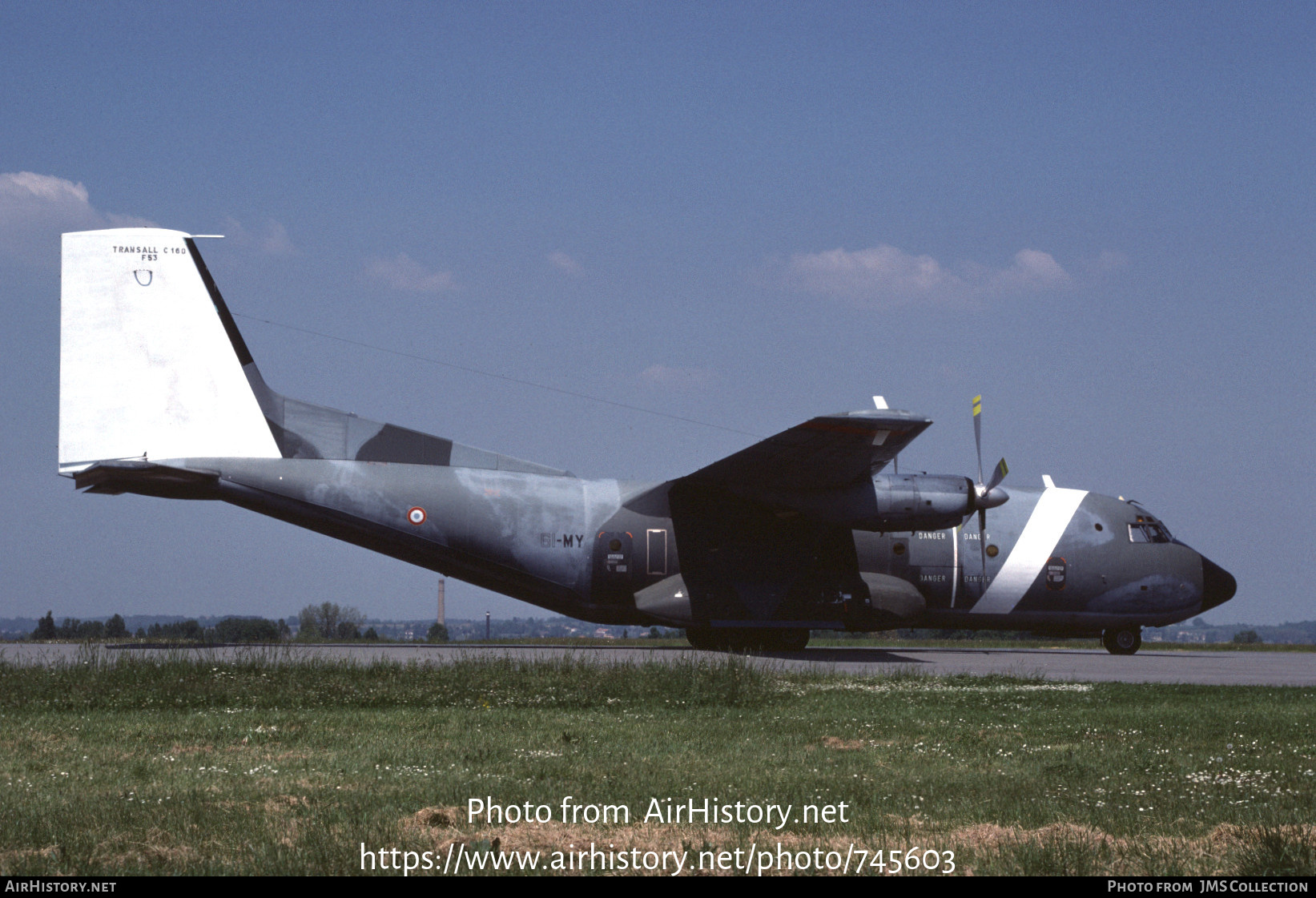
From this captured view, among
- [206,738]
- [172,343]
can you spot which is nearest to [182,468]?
[172,343]

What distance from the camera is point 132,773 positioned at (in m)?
8.98

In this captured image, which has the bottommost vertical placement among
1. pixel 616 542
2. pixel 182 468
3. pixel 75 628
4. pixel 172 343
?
pixel 75 628

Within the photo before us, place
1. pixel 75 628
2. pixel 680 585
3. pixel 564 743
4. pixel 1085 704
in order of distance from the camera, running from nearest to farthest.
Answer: pixel 564 743, pixel 1085 704, pixel 680 585, pixel 75 628

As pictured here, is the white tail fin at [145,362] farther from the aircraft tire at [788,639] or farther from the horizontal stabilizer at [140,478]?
the aircraft tire at [788,639]

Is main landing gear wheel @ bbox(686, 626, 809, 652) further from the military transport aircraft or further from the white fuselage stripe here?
the white fuselage stripe

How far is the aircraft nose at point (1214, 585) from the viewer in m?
27.8

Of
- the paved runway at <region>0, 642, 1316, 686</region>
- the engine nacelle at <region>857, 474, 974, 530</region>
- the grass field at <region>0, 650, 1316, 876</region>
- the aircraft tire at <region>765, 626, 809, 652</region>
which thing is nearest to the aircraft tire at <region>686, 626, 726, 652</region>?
the paved runway at <region>0, 642, 1316, 686</region>

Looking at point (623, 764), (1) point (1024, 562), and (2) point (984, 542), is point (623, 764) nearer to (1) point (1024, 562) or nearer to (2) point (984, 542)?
(2) point (984, 542)

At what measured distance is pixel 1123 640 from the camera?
2794cm

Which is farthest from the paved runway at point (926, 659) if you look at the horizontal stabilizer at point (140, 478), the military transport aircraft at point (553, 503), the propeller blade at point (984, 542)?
the horizontal stabilizer at point (140, 478)

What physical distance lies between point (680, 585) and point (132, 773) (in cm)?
1675

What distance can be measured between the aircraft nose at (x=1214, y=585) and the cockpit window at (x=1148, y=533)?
130 cm

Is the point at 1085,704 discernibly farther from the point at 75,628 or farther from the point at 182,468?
the point at 75,628

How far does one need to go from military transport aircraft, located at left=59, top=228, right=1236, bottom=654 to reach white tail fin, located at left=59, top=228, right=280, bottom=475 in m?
0.04
